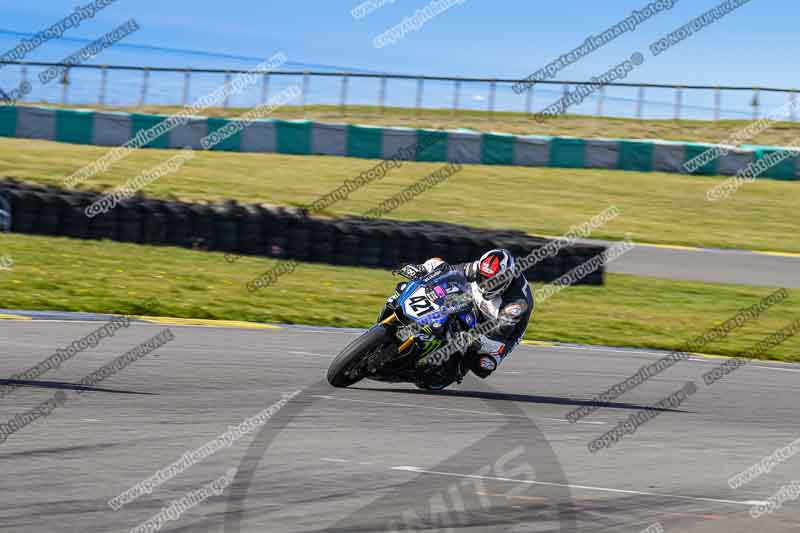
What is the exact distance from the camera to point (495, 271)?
9719 mm

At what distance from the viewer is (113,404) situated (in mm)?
8453

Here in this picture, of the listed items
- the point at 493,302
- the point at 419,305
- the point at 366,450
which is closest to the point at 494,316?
the point at 493,302

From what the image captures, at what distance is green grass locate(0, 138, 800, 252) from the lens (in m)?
25.8

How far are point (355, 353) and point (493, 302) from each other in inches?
52.3

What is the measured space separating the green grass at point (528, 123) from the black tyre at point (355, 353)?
2664cm

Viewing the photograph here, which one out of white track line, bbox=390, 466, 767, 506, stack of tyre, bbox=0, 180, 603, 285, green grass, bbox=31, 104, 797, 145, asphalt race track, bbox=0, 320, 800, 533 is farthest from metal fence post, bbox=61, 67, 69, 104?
white track line, bbox=390, 466, 767, 506

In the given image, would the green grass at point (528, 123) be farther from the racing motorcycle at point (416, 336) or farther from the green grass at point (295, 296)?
the racing motorcycle at point (416, 336)

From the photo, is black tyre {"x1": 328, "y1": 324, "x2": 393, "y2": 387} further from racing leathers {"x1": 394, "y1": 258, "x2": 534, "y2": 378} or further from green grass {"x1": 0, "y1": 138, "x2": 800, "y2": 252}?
green grass {"x1": 0, "y1": 138, "x2": 800, "y2": 252}

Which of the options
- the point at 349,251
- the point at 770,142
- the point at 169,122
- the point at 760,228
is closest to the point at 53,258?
the point at 349,251

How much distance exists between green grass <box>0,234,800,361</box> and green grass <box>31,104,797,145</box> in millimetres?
16425

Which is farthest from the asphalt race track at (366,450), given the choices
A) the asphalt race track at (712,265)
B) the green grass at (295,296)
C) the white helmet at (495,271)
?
the asphalt race track at (712,265)

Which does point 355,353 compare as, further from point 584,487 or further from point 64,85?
point 64,85

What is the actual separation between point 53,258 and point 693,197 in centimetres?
1758

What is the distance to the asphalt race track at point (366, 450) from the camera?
237 inches
